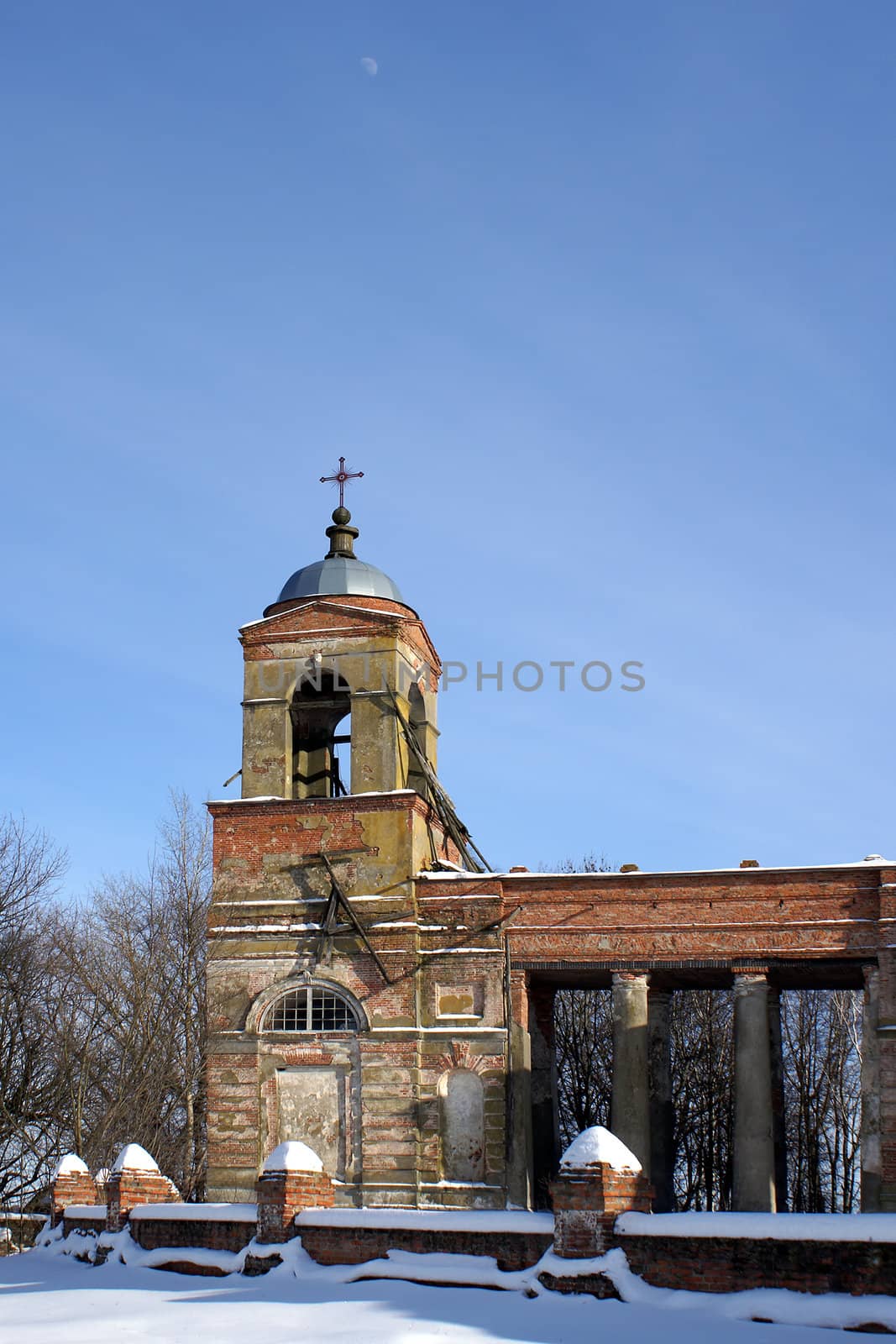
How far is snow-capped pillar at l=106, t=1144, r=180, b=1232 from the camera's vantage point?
18.7 m

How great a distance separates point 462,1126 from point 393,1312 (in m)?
10.4

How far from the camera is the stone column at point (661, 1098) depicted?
25375 millimetres

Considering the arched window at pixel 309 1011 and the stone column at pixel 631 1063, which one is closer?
the stone column at pixel 631 1063

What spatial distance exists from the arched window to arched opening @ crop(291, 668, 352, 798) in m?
3.68

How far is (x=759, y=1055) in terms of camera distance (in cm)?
2277

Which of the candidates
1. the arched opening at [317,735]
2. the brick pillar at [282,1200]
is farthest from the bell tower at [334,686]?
the brick pillar at [282,1200]

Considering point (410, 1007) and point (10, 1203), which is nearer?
point (410, 1007)

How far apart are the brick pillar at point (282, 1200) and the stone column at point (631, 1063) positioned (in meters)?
7.76

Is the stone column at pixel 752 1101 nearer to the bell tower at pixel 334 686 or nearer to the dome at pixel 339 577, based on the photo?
the bell tower at pixel 334 686

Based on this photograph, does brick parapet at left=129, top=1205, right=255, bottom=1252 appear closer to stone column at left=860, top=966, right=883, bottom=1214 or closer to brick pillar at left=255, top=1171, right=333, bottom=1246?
brick pillar at left=255, top=1171, right=333, bottom=1246

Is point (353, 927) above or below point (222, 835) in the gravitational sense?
below

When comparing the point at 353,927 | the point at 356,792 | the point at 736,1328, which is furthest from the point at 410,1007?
the point at 736,1328

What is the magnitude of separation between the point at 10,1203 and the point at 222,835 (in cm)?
1265

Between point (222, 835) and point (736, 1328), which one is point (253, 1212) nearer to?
point (736, 1328)
